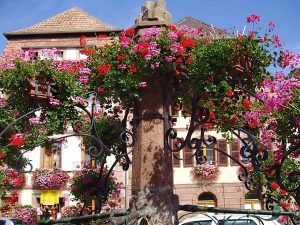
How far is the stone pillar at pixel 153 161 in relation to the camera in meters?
4.53

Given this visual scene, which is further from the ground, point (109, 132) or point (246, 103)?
point (246, 103)

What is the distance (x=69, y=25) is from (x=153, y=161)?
23366mm

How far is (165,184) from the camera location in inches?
182

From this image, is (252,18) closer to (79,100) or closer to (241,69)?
(241,69)

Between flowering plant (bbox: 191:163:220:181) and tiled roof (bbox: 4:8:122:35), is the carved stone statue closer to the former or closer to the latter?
flowering plant (bbox: 191:163:220:181)

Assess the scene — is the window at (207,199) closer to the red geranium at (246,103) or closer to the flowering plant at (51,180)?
the flowering plant at (51,180)

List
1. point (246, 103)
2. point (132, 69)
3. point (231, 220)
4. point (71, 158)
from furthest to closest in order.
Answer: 1. point (71, 158)
2. point (231, 220)
3. point (246, 103)
4. point (132, 69)

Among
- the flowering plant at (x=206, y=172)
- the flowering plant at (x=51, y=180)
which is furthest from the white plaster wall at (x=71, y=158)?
the flowering plant at (x=206, y=172)

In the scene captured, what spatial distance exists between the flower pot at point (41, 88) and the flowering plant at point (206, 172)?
1912 cm

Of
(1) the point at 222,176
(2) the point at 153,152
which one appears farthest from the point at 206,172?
(2) the point at 153,152

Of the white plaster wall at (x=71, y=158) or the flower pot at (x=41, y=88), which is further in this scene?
the white plaster wall at (x=71, y=158)

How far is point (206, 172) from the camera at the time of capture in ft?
77.6

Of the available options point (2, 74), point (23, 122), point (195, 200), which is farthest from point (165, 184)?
point (195, 200)

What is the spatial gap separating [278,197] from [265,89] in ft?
21.7
